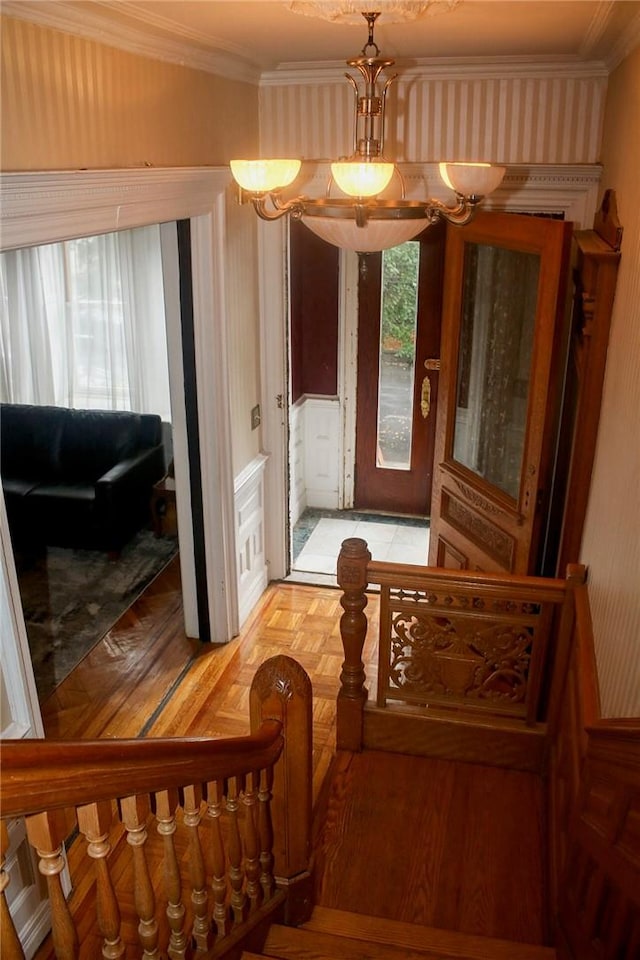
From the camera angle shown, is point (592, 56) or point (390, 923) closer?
point (390, 923)

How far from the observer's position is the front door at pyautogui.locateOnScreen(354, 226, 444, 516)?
5.04 meters

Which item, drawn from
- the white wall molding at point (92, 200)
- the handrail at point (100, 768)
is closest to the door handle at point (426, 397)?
the white wall molding at point (92, 200)

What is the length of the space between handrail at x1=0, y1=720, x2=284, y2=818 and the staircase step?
0.76 meters

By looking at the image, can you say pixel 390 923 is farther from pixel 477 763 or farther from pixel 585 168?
pixel 585 168

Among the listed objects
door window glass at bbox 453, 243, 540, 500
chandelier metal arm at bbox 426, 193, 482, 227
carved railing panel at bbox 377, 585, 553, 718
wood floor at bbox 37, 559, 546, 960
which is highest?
chandelier metal arm at bbox 426, 193, 482, 227

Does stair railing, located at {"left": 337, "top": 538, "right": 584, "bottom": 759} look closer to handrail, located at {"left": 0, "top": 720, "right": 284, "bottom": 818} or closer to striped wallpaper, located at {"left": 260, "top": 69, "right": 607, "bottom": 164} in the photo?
handrail, located at {"left": 0, "top": 720, "right": 284, "bottom": 818}

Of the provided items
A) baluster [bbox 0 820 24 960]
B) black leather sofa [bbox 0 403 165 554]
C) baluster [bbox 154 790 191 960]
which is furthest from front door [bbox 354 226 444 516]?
baluster [bbox 0 820 24 960]

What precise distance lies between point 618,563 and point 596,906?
79 centimetres

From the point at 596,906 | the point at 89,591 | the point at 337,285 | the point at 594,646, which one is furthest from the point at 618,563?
the point at 337,285

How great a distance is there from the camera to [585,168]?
10.9 feet

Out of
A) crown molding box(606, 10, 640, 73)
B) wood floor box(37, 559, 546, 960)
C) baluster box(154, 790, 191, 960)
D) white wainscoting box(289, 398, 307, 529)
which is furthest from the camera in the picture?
white wainscoting box(289, 398, 307, 529)

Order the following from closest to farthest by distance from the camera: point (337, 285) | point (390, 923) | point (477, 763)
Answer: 1. point (390, 923)
2. point (477, 763)
3. point (337, 285)

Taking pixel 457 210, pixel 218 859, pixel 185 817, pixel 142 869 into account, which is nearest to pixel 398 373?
pixel 457 210

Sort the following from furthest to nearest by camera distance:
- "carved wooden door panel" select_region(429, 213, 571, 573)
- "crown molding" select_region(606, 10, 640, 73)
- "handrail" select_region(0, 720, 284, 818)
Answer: "carved wooden door panel" select_region(429, 213, 571, 573) → "crown molding" select_region(606, 10, 640, 73) → "handrail" select_region(0, 720, 284, 818)
